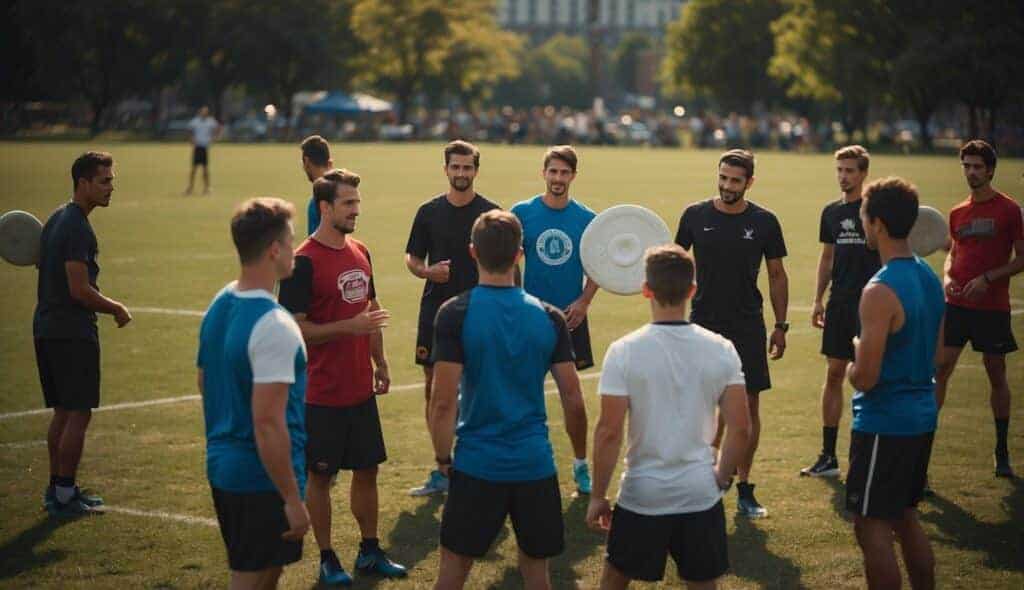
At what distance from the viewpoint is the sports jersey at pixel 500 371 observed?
19.0 ft

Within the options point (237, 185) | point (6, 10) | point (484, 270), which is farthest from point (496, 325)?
point (6, 10)

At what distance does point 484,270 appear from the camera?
5.83 meters

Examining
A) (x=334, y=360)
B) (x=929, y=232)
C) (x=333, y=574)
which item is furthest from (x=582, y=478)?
(x=929, y=232)

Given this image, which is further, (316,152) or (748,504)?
(316,152)

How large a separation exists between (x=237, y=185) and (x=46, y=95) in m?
53.3

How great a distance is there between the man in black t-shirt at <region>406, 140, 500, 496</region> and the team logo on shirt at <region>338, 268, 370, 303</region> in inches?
74.6

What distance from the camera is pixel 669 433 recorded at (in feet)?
18.3

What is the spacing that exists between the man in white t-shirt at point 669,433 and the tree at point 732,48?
9687cm

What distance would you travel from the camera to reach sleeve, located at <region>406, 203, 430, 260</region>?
9.67 metres

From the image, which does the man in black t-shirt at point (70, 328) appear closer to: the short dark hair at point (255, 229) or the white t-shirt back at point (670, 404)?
the short dark hair at point (255, 229)

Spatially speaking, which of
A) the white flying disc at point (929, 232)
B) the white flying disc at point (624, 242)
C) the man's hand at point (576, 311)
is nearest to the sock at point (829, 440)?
the white flying disc at point (929, 232)

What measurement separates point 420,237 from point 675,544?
4.52 m

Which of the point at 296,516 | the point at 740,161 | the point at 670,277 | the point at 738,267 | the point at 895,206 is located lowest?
the point at 296,516

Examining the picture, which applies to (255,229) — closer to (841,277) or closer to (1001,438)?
(841,277)
